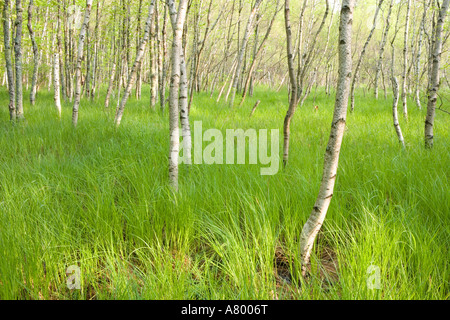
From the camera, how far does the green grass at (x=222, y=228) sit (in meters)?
1.58

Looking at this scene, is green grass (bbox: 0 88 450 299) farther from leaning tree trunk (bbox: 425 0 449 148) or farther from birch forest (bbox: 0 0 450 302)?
leaning tree trunk (bbox: 425 0 449 148)

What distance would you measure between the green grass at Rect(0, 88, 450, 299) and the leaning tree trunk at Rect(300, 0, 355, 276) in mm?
267

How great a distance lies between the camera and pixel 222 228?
2.15 meters

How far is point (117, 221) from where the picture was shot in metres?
2.14

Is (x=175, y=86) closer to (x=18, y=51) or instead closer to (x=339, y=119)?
(x=339, y=119)

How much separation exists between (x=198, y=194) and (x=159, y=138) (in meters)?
2.34

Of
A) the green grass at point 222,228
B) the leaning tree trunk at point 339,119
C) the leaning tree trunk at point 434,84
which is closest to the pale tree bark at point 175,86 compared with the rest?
the green grass at point 222,228

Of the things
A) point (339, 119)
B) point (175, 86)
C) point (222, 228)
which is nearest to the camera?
point (339, 119)

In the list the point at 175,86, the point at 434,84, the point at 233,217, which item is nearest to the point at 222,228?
the point at 233,217

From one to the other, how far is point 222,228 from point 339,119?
115 cm
